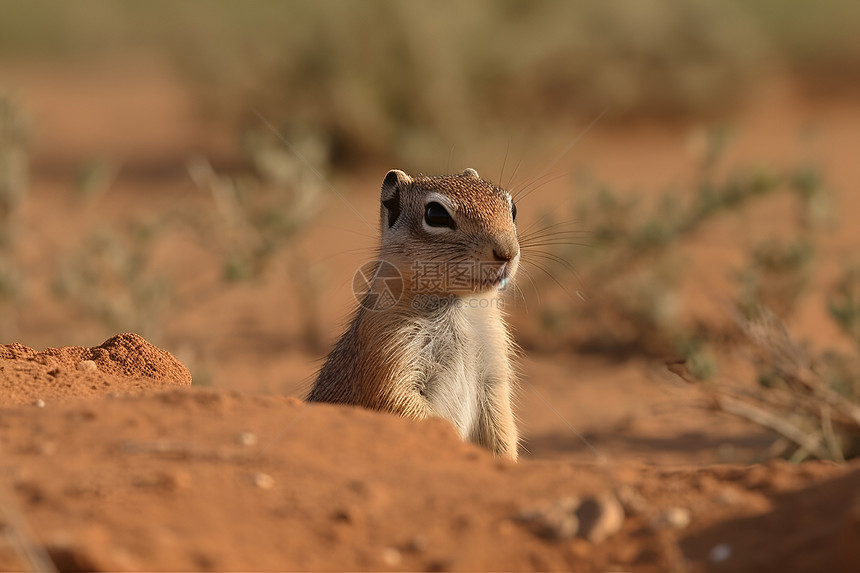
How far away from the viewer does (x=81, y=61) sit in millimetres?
30641

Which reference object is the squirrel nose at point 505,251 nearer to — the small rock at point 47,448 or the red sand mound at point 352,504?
the red sand mound at point 352,504

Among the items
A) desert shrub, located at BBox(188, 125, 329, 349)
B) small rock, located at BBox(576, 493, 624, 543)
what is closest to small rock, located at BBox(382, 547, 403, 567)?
small rock, located at BBox(576, 493, 624, 543)

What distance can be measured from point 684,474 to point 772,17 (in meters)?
28.5

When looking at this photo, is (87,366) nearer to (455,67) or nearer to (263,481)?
(263,481)

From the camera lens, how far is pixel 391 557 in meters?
2.38

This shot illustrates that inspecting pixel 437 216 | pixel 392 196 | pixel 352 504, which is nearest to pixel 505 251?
pixel 437 216

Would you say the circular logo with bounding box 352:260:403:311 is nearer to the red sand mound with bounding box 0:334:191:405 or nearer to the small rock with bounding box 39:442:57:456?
the red sand mound with bounding box 0:334:191:405

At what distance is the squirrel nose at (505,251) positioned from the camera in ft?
14.6

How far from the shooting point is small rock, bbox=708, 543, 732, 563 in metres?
2.37

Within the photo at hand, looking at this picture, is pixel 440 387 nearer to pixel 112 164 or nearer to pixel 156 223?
pixel 156 223

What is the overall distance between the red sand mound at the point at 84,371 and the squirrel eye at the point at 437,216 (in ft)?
4.79

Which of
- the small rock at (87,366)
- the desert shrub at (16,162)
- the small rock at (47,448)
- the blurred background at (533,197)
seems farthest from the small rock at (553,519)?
the desert shrub at (16,162)

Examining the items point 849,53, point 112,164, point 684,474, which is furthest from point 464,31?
point 684,474

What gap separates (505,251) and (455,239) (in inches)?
11.7
